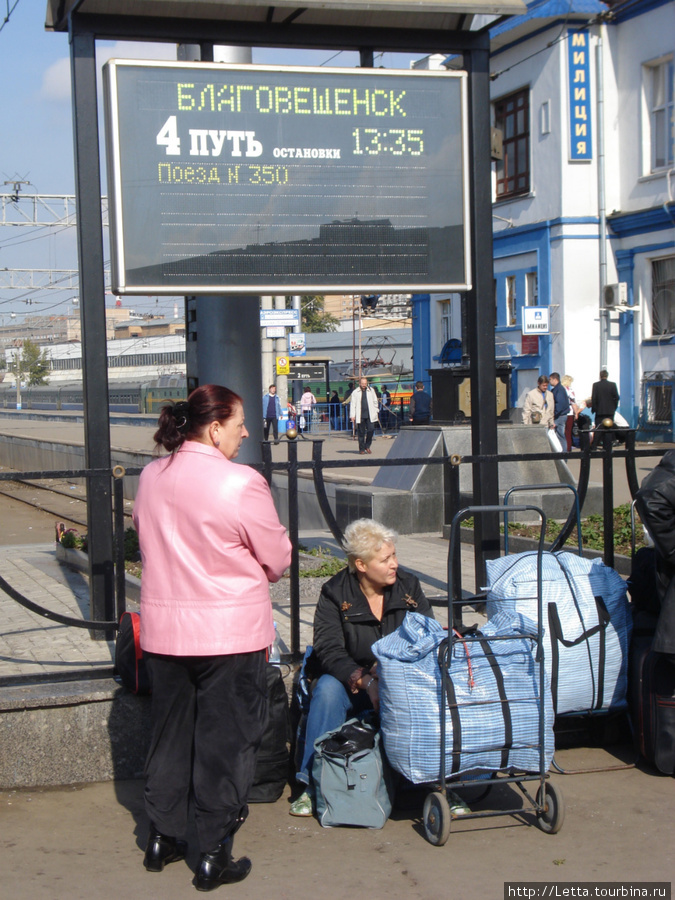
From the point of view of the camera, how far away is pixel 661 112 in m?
23.7

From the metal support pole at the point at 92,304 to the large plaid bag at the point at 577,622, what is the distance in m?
2.09

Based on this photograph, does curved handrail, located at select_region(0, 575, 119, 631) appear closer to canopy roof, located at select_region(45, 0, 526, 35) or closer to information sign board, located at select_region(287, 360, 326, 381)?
canopy roof, located at select_region(45, 0, 526, 35)

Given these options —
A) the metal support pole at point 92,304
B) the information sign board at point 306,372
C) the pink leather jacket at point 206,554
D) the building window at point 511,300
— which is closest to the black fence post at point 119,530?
the metal support pole at point 92,304

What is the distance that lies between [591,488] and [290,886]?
8507 millimetres

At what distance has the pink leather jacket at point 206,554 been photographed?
3.43 meters

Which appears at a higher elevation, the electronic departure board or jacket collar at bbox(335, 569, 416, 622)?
the electronic departure board

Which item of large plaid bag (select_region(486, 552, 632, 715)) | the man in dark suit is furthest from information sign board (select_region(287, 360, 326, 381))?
large plaid bag (select_region(486, 552, 632, 715))

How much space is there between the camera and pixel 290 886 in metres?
3.51

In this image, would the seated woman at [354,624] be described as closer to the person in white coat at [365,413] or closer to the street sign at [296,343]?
the person in white coat at [365,413]

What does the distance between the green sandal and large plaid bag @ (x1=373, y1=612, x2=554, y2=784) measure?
442 mm

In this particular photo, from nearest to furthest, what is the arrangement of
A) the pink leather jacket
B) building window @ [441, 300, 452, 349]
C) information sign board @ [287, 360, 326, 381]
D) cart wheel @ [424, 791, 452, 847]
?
the pink leather jacket → cart wheel @ [424, 791, 452, 847] → building window @ [441, 300, 452, 349] → information sign board @ [287, 360, 326, 381]

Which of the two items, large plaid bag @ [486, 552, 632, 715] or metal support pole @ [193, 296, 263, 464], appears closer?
large plaid bag @ [486, 552, 632, 715]

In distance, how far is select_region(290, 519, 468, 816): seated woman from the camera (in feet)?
13.6

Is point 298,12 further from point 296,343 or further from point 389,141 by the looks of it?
point 296,343
